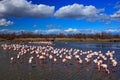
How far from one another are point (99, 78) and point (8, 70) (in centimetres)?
606

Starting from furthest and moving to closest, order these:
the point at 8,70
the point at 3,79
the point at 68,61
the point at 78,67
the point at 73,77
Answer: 1. the point at 68,61
2. the point at 78,67
3. the point at 8,70
4. the point at 73,77
5. the point at 3,79

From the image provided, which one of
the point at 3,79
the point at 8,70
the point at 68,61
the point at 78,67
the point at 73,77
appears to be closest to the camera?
the point at 3,79

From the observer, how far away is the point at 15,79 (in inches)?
540

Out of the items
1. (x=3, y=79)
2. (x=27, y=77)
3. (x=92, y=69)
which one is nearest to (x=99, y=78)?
(x=92, y=69)

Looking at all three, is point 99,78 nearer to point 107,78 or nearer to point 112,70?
point 107,78

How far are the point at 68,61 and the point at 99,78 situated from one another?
6.69 meters

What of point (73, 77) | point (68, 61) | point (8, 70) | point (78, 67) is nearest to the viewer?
point (73, 77)

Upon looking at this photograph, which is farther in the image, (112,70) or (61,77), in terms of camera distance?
(112,70)

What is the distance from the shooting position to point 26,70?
16.6m

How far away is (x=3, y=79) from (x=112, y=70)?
764 cm

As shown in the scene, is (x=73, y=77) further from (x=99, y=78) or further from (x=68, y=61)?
(x=68, y=61)

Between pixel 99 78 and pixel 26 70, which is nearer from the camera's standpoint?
pixel 99 78

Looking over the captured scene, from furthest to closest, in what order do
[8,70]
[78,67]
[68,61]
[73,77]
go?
[68,61] < [78,67] < [8,70] < [73,77]

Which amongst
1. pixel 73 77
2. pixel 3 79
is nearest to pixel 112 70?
pixel 73 77
